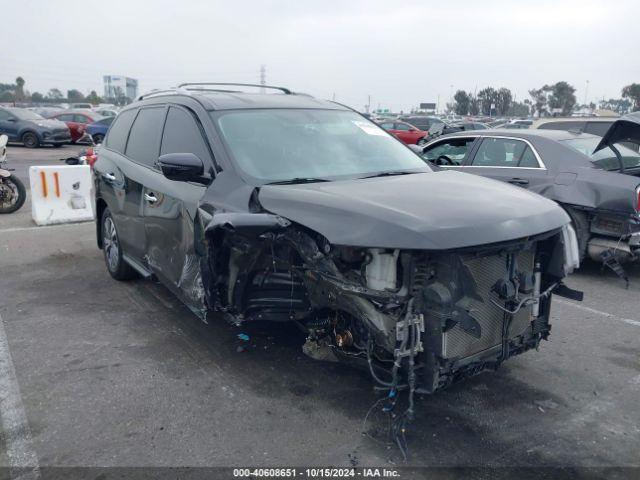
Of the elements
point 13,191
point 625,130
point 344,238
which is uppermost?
point 625,130

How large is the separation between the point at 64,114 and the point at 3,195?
17.3 meters

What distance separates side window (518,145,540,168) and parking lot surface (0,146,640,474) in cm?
209

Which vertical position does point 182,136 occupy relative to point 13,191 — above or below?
above

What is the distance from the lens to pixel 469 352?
11.0 ft

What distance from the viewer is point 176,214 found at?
4281 millimetres

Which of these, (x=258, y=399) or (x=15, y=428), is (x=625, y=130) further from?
(x=15, y=428)

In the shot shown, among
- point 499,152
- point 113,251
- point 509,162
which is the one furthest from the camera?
point 499,152

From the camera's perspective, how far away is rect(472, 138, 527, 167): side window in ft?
23.4

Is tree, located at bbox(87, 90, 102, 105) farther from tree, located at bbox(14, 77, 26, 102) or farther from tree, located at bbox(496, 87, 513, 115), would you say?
tree, located at bbox(496, 87, 513, 115)

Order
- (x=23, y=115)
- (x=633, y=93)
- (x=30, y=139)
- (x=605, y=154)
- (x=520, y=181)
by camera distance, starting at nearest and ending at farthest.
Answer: (x=605, y=154) < (x=520, y=181) < (x=30, y=139) < (x=23, y=115) < (x=633, y=93)

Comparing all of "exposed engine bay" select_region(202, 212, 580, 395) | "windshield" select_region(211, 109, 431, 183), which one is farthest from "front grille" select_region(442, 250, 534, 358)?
"windshield" select_region(211, 109, 431, 183)

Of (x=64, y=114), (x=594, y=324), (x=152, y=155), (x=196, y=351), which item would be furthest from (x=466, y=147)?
(x=64, y=114)

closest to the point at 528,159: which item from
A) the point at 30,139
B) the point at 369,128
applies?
the point at 369,128

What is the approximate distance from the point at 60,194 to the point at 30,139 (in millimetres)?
15530
